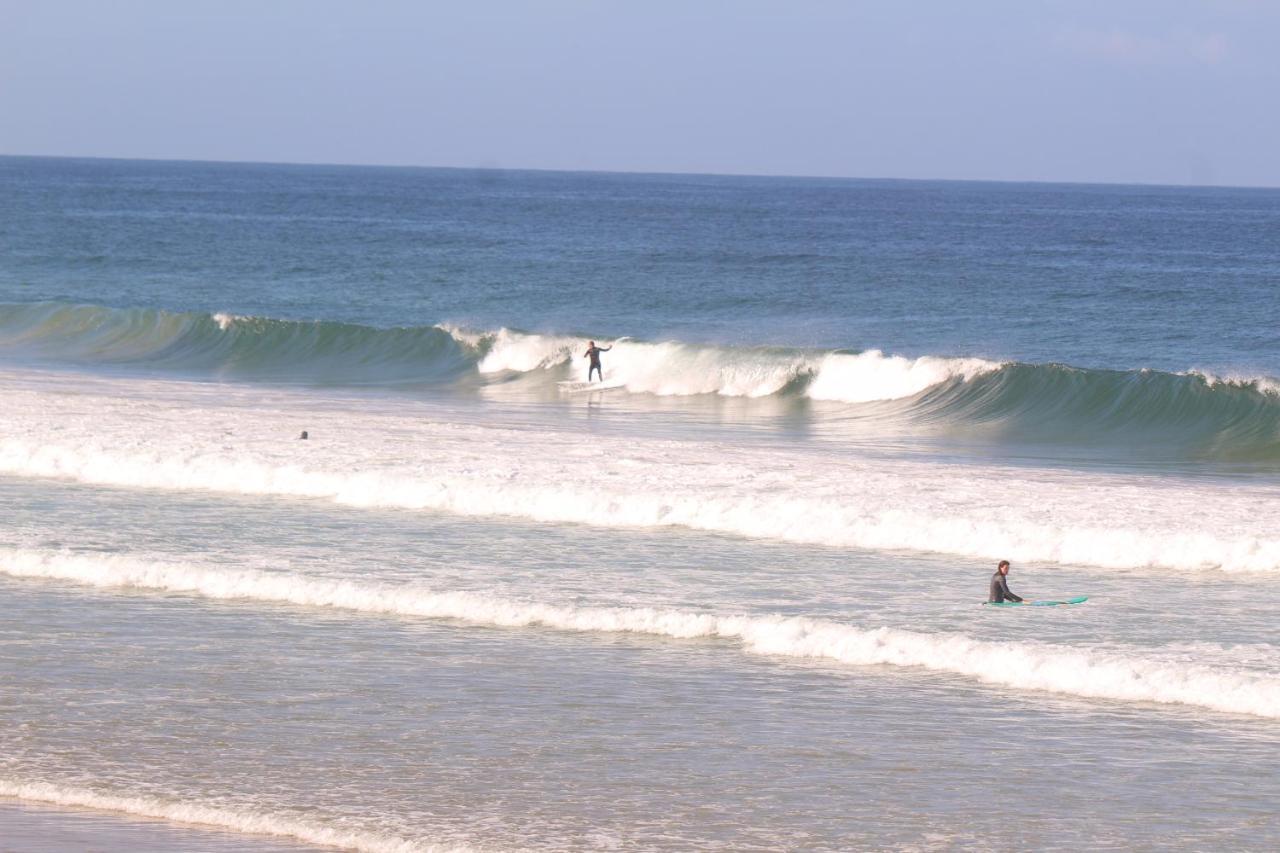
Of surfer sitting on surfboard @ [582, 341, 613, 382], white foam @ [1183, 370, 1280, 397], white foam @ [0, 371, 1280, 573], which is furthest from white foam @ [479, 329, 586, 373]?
white foam @ [1183, 370, 1280, 397]

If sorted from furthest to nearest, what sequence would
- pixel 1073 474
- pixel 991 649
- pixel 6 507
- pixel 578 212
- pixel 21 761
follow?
pixel 578 212 < pixel 1073 474 < pixel 6 507 < pixel 991 649 < pixel 21 761

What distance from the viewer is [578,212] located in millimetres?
115125

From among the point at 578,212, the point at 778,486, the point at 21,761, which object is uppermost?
the point at 578,212

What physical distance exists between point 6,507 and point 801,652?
9631mm

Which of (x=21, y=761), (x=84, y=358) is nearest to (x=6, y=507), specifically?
(x=21, y=761)

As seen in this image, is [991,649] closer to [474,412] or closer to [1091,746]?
[1091,746]

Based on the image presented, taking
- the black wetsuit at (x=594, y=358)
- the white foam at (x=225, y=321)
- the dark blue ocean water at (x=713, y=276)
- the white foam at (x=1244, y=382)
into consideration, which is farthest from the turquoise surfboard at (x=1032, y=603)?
the white foam at (x=225, y=321)

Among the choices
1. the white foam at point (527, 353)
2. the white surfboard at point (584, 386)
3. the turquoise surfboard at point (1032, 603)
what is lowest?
the turquoise surfboard at point (1032, 603)

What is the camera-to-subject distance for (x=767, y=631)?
12812mm

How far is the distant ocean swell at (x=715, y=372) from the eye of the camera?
28.9 meters

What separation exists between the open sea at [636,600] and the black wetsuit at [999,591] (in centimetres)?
13

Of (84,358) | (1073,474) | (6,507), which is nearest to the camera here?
(6,507)

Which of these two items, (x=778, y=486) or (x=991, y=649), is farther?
(x=778, y=486)

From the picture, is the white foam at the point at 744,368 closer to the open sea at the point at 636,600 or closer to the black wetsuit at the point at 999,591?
the open sea at the point at 636,600
